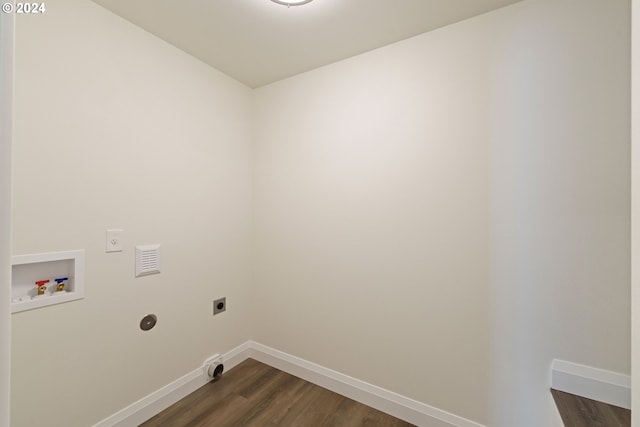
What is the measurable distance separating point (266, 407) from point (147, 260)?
3.94ft

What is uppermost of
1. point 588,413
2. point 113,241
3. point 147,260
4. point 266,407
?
point 113,241

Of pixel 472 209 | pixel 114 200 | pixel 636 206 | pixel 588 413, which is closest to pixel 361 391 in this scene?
pixel 588 413

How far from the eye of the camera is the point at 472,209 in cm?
147

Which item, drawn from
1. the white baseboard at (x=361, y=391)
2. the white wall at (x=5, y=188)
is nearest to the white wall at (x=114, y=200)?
the white baseboard at (x=361, y=391)

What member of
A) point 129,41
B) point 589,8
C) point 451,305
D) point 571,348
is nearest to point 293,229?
point 451,305

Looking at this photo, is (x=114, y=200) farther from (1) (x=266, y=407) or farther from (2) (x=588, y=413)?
(2) (x=588, y=413)

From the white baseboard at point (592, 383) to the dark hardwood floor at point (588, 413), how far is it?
1.0 inches

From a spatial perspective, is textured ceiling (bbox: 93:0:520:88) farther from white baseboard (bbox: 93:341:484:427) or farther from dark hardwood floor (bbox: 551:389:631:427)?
white baseboard (bbox: 93:341:484:427)

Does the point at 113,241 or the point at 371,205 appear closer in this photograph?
the point at 113,241

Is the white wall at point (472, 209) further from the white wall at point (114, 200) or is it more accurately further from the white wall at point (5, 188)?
the white wall at point (5, 188)

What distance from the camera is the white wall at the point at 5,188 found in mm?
350

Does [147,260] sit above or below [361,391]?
above

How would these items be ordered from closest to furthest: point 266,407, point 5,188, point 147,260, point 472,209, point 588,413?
point 5,188, point 588,413, point 472,209, point 147,260, point 266,407

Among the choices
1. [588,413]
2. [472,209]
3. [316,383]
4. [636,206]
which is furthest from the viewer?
[316,383]
